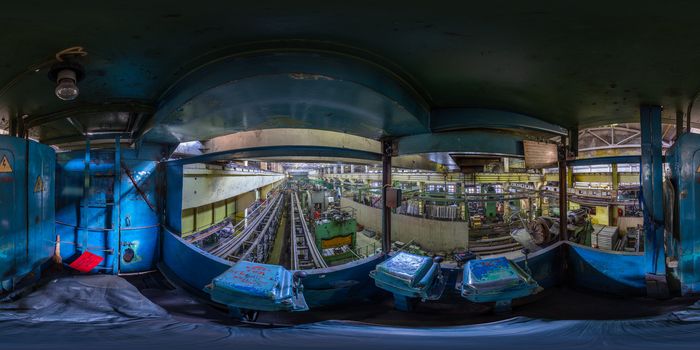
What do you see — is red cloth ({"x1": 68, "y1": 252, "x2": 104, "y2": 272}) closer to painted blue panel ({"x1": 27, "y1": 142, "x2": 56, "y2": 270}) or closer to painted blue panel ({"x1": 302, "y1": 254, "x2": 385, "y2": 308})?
painted blue panel ({"x1": 27, "y1": 142, "x2": 56, "y2": 270})

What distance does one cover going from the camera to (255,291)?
246 cm

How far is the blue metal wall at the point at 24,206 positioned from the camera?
7.49 ft

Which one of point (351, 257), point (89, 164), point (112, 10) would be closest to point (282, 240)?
point (351, 257)

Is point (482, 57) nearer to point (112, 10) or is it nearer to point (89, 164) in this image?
point (112, 10)

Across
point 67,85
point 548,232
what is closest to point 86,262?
point 67,85

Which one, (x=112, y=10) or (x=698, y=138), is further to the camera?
(x=698, y=138)

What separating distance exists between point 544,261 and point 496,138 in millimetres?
2348

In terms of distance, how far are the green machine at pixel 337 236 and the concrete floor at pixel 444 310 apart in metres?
4.54

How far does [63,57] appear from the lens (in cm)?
193

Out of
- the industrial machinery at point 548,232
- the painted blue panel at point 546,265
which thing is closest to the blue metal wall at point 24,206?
the painted blue panel at point 546,265

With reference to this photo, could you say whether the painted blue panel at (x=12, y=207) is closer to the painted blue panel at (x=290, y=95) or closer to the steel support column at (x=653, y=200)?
the painted blue panel at (x=290, y=95)

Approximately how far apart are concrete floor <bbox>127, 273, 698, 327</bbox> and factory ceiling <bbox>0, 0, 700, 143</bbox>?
2364 mm

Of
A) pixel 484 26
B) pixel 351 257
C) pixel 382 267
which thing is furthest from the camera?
pixel 351 257

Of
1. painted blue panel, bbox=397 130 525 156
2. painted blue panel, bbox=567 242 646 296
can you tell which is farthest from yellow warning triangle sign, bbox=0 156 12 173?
painted blue panel, bbox=567 242 646 296
